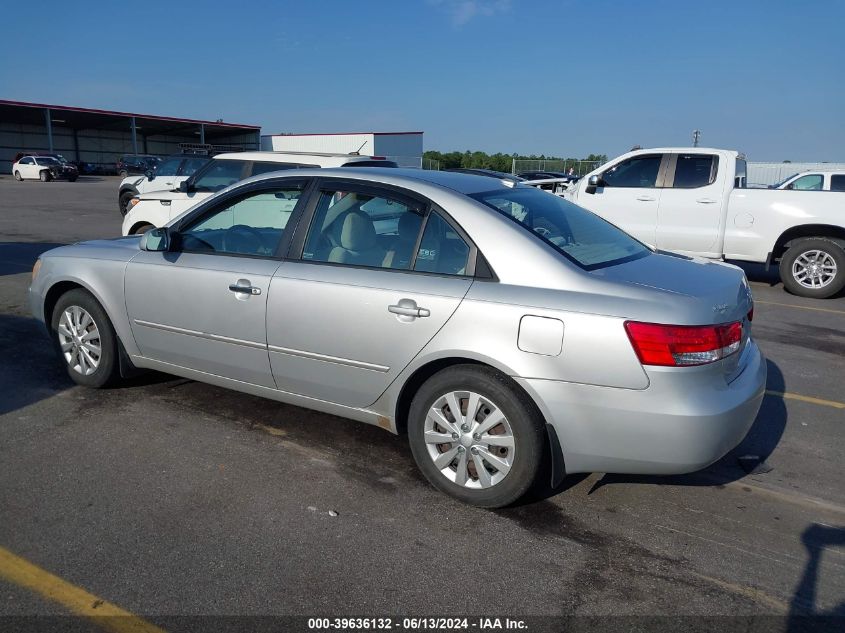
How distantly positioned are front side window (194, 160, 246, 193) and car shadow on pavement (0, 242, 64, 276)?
2.69 meters

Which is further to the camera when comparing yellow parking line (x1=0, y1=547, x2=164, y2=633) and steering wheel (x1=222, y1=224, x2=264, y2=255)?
steering wheel (x1=222, y1=224, x2=264, y2=255)

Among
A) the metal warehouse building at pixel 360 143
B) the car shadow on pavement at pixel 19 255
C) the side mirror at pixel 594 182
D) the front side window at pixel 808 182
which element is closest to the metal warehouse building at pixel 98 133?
the metal warehouse building at pixel 360 143

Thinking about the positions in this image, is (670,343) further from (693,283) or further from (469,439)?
(469,439)

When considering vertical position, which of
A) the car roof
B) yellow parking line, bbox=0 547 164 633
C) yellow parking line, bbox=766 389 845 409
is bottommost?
yellow parking line, bbox=0 547 164 633

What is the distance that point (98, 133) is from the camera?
2359 inches

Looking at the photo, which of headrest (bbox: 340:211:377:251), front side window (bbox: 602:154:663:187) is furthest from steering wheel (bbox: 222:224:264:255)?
front side window (bbox: 602:154:663:187)

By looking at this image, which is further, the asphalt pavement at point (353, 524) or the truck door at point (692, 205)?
the truck door at point (692, 205)

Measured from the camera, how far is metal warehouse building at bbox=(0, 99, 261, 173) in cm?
5191

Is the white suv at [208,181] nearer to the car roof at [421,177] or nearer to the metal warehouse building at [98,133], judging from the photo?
the car roof at [421,177]

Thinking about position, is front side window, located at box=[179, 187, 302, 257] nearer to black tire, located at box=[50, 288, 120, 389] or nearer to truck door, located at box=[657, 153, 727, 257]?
black tire, located at box=[50, 288, 120, 389]

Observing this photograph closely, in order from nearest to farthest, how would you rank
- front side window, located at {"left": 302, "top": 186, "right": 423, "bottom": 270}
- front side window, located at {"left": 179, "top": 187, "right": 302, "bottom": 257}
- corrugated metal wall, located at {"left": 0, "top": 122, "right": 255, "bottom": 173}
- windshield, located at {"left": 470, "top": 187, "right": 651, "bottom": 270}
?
1. windshield, located at {"left": 470, "top": 187, "right": 651, "bottom": 270}
2. front side window, located at {"left": 302, "top": 186, "right": 423, "bottom": 270}
3. front side window, located at {"left": 179, "top": 187, "right": 302, "bottom": 257}
4. corrugated metal wall, located at {"left": 0, "top": 122, "right": 255, "bottom": 173}

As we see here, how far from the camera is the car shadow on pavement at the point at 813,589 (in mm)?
2668

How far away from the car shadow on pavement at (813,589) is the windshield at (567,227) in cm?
164

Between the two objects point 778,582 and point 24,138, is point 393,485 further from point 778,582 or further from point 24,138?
point 24,138
